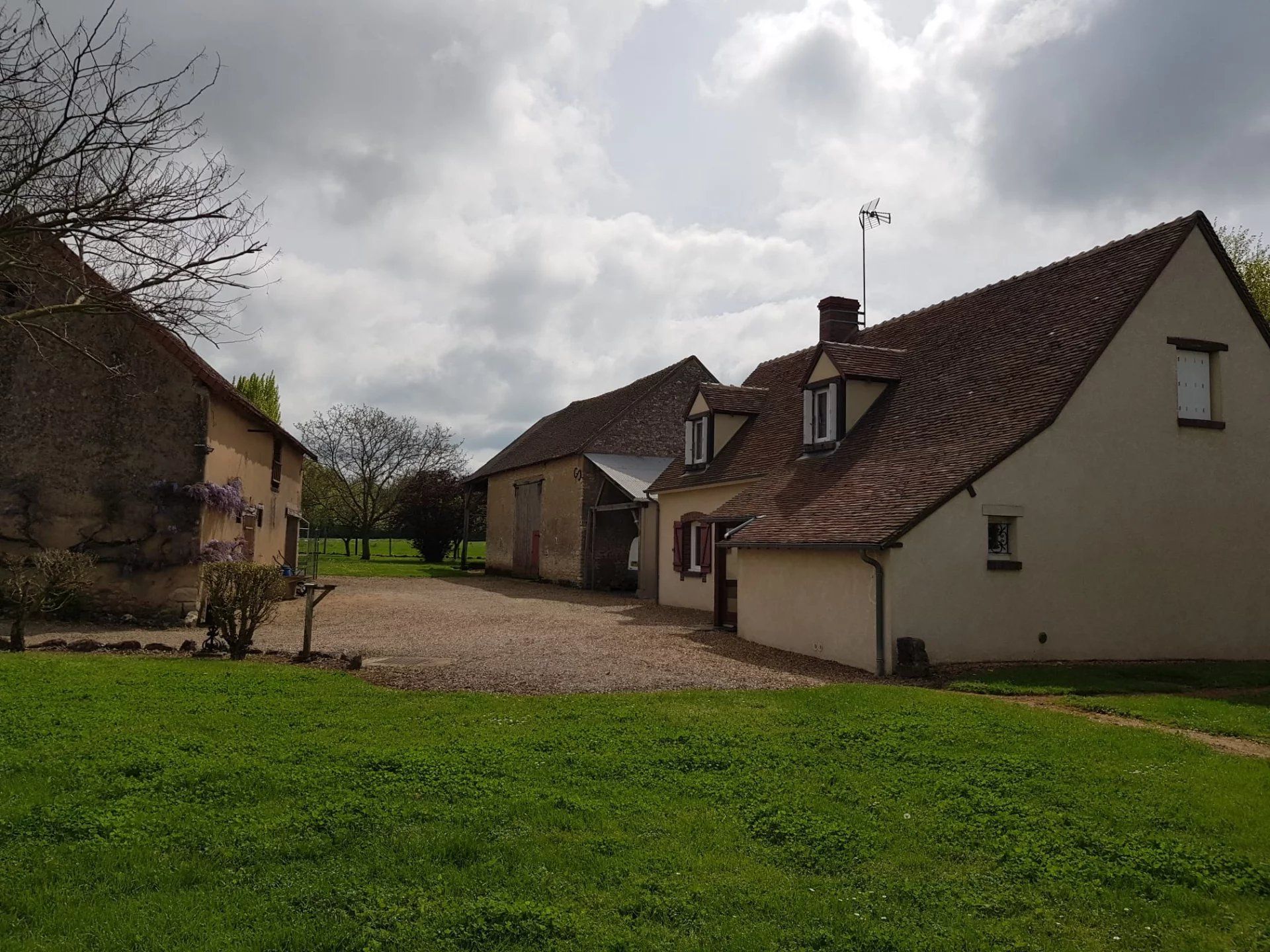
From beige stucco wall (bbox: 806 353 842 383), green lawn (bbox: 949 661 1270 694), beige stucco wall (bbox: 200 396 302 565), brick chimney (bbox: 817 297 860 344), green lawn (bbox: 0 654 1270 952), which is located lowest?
green lawn (bbox: 0 654 1270 952)

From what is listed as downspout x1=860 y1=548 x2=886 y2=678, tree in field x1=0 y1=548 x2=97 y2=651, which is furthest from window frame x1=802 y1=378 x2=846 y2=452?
tree in field x1=0 y1=548 x2=97 y2=651

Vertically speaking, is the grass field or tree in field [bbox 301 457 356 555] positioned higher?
tree in field [bbox 301 457 356 555]

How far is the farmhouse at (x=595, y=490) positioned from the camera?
27.0m

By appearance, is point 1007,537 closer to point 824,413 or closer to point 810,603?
point 810,603

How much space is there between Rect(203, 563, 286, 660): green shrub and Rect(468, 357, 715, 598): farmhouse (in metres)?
14.4

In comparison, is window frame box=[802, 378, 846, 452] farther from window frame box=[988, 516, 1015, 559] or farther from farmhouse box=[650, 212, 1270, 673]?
window frame box=[988, 516, 1015, 559]

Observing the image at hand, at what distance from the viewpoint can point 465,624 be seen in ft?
53.4

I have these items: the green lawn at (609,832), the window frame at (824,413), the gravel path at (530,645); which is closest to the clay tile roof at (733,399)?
the window frame at (824,413)

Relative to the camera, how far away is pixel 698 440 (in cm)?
2253

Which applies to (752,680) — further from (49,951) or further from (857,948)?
(49,951)

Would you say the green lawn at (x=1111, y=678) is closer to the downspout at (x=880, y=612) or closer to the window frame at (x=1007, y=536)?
the downspout at (x=880, y=612)

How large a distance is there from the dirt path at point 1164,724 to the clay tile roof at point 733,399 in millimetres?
12396

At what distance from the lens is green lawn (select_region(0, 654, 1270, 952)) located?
4160 mm

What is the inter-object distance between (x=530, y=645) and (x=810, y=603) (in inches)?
165
